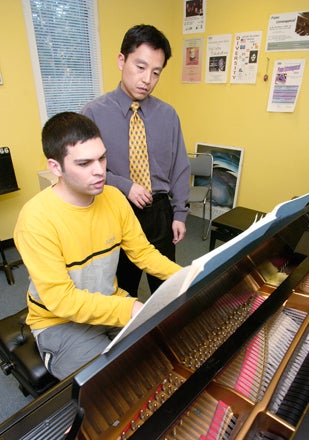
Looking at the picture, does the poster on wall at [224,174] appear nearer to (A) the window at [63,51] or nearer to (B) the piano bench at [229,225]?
(B) the piano bench at [229,225]

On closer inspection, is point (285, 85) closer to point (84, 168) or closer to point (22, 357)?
point (84, 168)

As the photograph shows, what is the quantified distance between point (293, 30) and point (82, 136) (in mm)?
2652

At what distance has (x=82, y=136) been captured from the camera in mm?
975

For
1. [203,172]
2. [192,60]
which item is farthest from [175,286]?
[192,60]

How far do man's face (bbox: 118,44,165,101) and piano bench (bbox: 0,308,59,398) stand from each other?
1.24 metres

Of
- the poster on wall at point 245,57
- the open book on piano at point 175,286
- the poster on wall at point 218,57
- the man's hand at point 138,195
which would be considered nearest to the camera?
the open book on piano at point 175,286

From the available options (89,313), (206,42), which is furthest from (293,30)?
(89,313)

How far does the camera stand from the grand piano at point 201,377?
54 cm

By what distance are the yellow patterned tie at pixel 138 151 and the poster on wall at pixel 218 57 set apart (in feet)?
7.29

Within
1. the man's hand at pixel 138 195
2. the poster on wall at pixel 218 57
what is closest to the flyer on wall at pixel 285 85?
the poster on wall at pixel 218 57

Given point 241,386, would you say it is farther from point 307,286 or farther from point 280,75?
point 280,75

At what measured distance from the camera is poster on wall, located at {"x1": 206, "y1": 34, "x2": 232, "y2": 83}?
302cm

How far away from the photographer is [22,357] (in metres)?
1.17

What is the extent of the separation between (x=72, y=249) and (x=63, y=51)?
Result: 8.44 feet
